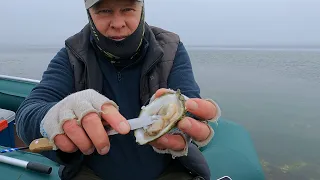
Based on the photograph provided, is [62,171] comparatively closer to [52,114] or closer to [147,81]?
[52,114]

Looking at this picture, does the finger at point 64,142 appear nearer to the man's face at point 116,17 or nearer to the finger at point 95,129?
the finger at point 95,129

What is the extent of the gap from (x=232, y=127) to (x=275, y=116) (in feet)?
11.2

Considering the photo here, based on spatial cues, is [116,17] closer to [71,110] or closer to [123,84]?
[123,84]

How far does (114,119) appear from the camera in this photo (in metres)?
1.11

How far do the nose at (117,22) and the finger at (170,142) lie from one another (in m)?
0.62

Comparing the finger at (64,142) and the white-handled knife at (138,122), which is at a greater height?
the white-handled knife at (138,122)

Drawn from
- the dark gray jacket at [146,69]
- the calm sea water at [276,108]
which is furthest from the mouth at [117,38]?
the calm sea water at [276,108]

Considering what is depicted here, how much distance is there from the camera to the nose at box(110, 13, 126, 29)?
1.49 meters

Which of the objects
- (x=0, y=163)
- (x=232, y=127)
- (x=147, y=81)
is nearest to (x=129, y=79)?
(x=147, y=81)

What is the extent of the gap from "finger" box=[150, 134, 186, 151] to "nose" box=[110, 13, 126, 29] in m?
0.62

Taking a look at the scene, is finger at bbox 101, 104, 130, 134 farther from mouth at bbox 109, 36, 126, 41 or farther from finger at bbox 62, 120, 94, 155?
mouth at bbox 109, 36, 126, 41

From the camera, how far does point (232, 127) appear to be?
3.34 m

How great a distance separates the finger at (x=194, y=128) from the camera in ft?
3.78

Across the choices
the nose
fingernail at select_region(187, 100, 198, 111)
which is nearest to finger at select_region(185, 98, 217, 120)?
fingernail at select_region(187, 100, 198, 111)
